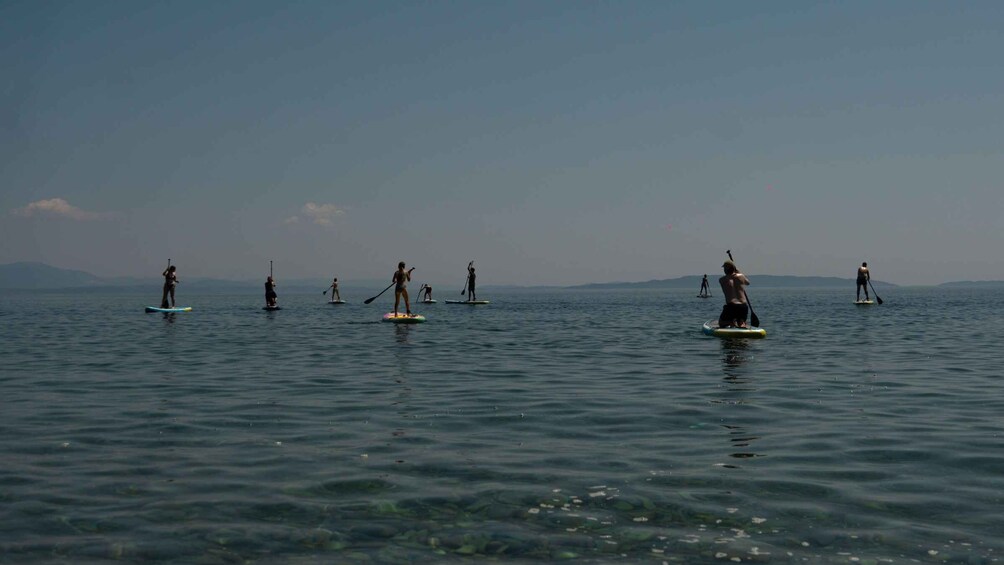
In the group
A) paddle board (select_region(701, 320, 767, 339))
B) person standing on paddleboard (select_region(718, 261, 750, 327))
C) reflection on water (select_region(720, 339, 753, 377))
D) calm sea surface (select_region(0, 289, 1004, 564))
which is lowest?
calm sea surface (select_region(0, 289, 1004, 564))

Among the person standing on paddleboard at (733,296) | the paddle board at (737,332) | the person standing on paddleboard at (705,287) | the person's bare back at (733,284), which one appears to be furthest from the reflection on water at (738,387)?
the person standing on paddleboard at (705,287)

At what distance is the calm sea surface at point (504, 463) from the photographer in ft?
19.1

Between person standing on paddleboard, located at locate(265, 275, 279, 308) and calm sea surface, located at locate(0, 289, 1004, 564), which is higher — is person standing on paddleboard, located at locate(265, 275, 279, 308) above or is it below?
above

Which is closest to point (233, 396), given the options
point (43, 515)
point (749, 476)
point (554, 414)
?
point (554, 414)

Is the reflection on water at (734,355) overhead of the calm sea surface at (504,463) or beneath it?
overhead

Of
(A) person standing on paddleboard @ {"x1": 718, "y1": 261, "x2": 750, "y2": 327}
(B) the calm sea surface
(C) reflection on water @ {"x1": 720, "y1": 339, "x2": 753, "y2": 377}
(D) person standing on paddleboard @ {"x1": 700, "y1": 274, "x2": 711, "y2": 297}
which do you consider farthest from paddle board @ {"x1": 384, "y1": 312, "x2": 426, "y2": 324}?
(D) person standing on paddleboard @ {"x1": 700, "y1": 274, "x2": 711, "y2": 297}

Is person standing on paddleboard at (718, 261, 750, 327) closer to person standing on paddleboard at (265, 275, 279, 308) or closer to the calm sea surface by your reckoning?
the calm sea surface

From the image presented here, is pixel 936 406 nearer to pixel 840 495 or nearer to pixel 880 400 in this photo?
pixel 880 400

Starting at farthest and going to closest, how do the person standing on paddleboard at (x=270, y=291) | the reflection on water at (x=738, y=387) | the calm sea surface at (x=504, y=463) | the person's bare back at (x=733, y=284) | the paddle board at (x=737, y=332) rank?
the person standing on paddleboard at (x=270, y=291), the paddle board at (x=737, y=332), the person's bare back at (x=733, y=284), the reflection on water at (x=738, y=387), the calm sea surface at (x=504, y=463)

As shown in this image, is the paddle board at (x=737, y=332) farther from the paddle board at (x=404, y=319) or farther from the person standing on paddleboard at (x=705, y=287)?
the person standing on paddleboard at (x=705, y=287)

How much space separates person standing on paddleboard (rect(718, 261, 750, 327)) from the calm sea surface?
605cm

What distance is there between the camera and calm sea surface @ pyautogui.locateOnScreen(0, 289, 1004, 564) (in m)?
5.83

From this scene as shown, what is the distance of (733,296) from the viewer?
24281 millimetres

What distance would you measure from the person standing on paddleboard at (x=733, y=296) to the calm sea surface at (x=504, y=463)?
6.05 metres
